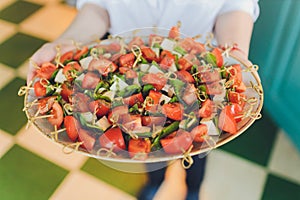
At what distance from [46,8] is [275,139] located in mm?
1401

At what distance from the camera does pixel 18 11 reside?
2025 millimetres

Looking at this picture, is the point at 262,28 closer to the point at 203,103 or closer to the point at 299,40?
the point at 299,40

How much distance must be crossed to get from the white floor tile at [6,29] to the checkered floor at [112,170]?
0.46m

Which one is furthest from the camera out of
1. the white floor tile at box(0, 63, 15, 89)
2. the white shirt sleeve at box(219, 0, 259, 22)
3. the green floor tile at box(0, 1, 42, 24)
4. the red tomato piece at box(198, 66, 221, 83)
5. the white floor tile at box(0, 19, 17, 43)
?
the green floor tile at box(0, 1, 42, 24)

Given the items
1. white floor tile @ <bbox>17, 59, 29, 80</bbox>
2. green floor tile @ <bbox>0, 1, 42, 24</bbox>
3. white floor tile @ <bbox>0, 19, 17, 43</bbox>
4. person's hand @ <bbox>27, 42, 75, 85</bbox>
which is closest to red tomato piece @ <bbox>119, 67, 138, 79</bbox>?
person's hand @ <bbox>27, 42, 75, 85</bbox>

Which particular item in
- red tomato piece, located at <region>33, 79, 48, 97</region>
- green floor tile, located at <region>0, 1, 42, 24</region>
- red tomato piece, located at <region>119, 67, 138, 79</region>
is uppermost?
red tomato piece, located at <region>119, 67, 138, 79</region>

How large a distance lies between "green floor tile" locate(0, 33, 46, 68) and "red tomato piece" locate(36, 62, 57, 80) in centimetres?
93

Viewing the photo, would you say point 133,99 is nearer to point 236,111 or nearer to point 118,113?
point 118,113

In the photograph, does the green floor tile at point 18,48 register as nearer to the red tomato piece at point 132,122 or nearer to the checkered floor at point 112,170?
the checkered floor at point 112,170

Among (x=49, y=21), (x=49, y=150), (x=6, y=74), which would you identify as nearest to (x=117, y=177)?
(x=49, y=150)

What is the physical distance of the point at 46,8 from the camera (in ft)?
6.72

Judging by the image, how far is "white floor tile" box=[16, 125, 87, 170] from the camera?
4.31ft

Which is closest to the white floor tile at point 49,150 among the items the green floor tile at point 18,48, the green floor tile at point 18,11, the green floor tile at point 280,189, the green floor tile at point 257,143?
the green floor tile at point 18,48

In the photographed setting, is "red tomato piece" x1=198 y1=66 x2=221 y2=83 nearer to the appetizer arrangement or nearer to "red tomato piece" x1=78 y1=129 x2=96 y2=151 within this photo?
the appetizer arrangement
